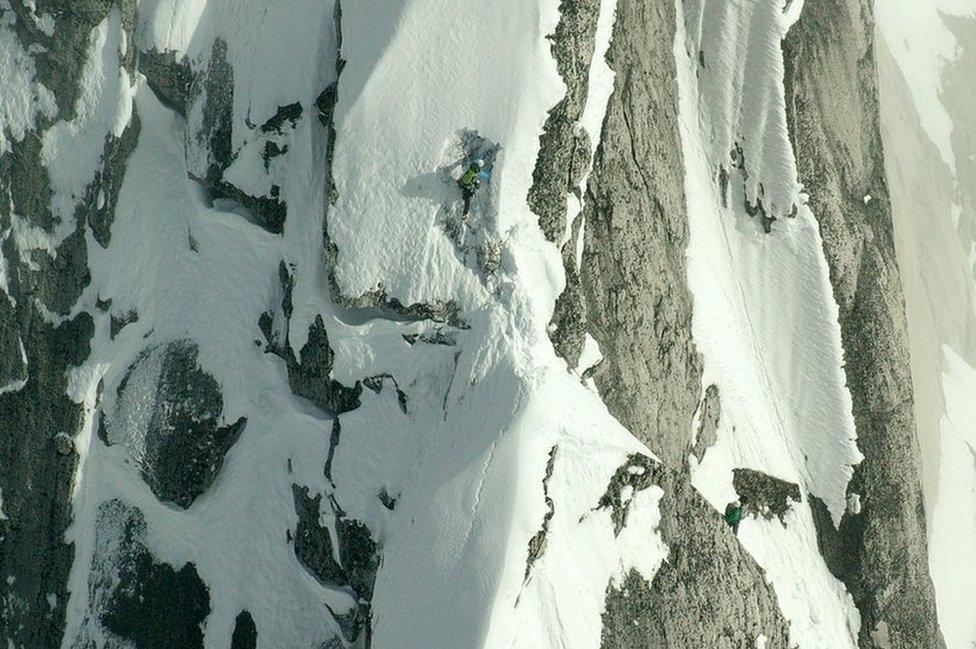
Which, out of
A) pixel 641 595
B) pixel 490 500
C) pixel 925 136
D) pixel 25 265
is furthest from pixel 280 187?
pixel 925 136

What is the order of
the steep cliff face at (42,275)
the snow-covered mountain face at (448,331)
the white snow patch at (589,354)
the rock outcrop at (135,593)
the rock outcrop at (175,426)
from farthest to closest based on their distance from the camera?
the steep cliff face at (42,275) < the rock outcrop at (175,426) < the rock outcrop at (135,593) < the white snow patch at (589,354) < the snow-covered mountain face at (448,331)

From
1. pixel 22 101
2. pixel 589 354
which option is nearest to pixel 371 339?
pixel 589 354

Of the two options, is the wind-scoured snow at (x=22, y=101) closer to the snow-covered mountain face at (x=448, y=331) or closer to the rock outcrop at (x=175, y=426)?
the snow-covered mountain face at (x=448, y=331)

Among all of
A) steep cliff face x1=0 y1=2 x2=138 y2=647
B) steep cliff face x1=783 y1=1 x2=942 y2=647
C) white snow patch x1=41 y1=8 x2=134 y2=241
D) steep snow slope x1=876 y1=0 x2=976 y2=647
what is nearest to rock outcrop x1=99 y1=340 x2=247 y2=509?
steep cliff face x1=0 y1=2 x2=138 y2=647

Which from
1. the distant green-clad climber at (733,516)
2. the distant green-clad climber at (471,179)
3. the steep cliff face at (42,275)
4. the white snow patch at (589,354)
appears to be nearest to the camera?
the distant green-clad climber at (471,179)

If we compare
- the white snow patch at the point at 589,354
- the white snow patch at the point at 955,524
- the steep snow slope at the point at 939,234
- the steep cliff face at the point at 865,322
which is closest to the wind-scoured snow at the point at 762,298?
the steep cliff face at the point at 865,322

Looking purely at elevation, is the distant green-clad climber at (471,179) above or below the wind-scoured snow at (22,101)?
below
